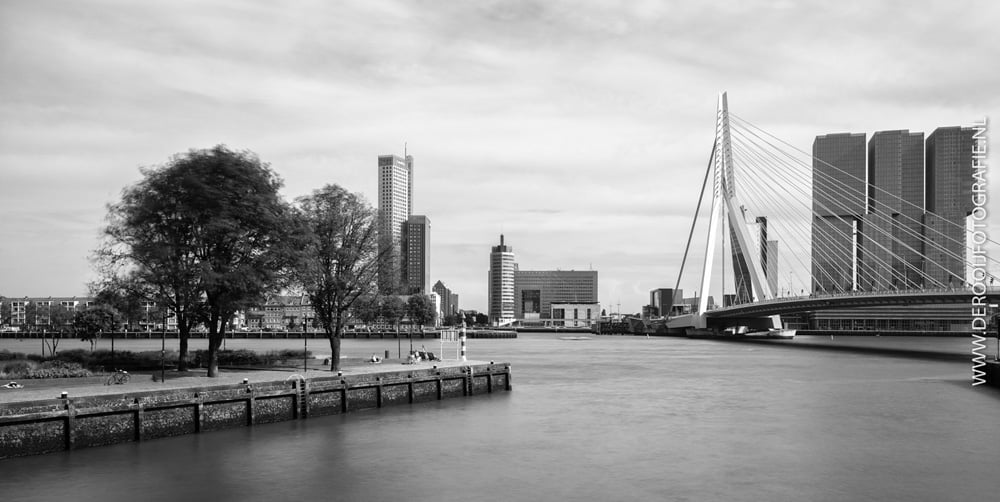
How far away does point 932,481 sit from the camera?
29.8 meters

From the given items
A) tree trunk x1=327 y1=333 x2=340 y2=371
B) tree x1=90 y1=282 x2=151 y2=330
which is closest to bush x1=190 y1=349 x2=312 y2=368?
tree trunk x1=327 y1=333 x2=340 y2=371

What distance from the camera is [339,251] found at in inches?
2239

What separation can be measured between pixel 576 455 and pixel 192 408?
53.9ft

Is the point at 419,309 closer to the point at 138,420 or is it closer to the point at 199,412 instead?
the point at 199,412

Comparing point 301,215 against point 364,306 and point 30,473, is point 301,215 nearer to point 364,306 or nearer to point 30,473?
A: point 364,306

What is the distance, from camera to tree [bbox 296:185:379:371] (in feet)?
186

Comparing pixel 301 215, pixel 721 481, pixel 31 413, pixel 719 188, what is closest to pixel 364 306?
pixel 301 215

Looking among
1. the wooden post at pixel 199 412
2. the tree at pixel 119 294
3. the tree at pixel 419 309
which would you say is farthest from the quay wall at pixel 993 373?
the tree at pixel 419 309

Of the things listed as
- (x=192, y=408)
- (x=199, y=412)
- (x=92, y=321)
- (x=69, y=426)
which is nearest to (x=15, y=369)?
(x=192, y=408)

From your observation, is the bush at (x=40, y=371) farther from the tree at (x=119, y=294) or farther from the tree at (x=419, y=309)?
the tree at (x=419, y=309)

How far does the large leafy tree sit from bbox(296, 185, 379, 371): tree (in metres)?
8.33

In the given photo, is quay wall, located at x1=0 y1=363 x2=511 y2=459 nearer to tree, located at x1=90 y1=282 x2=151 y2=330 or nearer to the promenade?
the promenade

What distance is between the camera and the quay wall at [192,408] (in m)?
30.5

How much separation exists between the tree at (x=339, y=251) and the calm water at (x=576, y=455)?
12428mm
